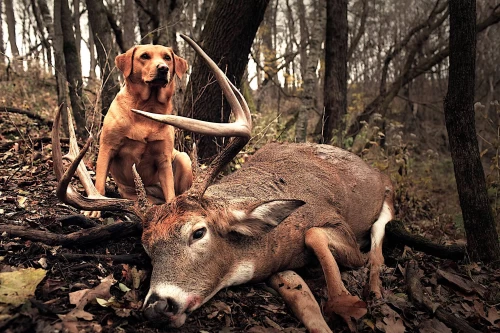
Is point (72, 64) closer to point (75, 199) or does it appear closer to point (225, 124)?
point (75, 199)

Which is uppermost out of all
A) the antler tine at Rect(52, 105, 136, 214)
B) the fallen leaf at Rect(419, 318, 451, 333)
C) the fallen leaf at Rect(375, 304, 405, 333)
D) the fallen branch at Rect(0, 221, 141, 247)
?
the antler tine at Rect(52, 105, 136, 214)

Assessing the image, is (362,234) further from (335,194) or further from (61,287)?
(61,287)

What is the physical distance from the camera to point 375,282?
4.10 m

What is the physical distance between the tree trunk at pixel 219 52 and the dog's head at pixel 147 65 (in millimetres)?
2114

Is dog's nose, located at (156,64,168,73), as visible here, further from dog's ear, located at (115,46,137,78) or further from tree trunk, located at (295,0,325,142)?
tree trunk, located at (295,0,325,142)

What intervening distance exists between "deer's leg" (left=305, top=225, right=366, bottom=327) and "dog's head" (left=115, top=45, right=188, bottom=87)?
1.93 meters

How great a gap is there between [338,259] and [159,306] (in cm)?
179

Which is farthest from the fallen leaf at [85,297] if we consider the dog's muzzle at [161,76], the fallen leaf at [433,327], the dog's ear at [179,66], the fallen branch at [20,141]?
the fallen branch at [20,141]

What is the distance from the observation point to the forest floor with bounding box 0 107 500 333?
2795 millimetres

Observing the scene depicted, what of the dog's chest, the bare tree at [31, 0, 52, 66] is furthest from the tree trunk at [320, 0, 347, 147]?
the bare tree at [31, 0, 52, 66]

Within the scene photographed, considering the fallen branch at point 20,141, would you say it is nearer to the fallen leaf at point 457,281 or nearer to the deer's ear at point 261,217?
the deer's ear at point 261,217

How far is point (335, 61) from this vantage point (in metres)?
9.45

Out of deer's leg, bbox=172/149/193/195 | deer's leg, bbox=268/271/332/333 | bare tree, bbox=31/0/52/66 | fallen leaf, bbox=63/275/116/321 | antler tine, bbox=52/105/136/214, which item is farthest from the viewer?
bare tree, bbox=31/0/52/66

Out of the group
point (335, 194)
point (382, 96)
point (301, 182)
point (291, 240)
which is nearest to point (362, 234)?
point (335, 194)
